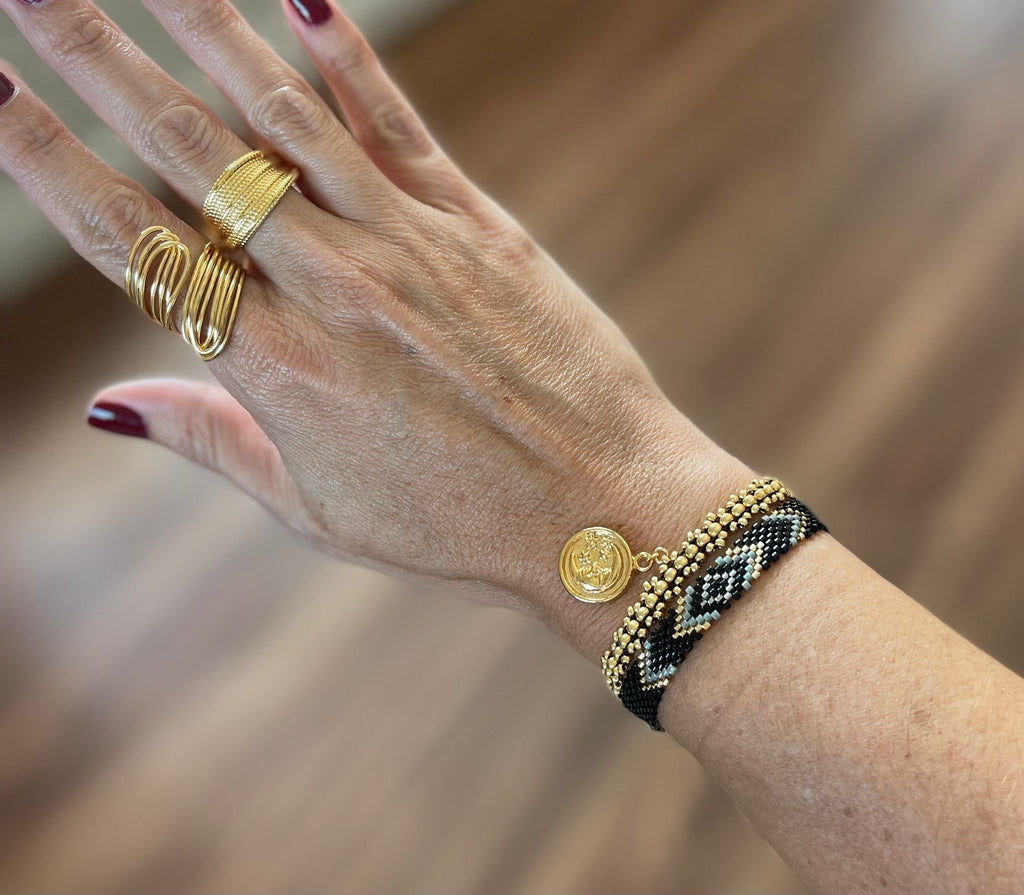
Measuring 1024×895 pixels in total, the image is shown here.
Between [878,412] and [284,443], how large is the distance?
0.82 meters

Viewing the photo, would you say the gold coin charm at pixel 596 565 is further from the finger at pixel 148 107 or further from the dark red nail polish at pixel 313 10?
the dark red nail polish at pixel 313 10

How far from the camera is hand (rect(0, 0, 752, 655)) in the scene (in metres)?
0.78

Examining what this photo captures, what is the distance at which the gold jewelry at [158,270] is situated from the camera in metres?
0.77

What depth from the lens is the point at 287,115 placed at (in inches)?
32.5

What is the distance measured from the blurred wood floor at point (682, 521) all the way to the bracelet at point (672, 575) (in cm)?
34

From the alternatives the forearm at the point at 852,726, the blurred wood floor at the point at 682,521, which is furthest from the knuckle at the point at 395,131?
the forearm at the point at 852,726

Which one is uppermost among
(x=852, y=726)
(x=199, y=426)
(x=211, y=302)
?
(x=211, y=302)

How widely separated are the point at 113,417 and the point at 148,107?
0.32 meters

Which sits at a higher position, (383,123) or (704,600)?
(383,123)

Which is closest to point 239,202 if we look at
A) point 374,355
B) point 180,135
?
point 180,135

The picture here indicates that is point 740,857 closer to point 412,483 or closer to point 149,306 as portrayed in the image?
point 412,483

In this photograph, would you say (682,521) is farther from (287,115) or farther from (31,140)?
(31,140)

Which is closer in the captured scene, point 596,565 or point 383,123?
point 596,565

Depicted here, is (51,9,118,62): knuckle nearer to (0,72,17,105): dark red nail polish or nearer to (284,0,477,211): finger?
(0,72,17,105): dark red nail polish
